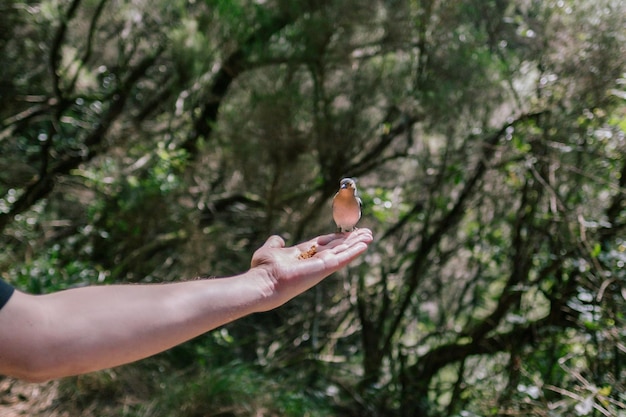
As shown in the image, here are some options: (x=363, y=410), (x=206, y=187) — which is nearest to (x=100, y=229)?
(x=206, y=187)

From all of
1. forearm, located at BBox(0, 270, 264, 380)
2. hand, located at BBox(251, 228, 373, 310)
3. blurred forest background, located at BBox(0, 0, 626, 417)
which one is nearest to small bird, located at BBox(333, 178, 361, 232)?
hand, located at BBox(251, 228, 373, 310)

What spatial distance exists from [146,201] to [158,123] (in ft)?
4.61

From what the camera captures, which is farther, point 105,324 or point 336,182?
point 336,182

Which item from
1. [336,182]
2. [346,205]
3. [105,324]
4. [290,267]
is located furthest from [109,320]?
[336,182]

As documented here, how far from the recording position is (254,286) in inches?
58.9

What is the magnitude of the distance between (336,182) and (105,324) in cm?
442

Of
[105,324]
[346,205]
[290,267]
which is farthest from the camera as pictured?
[346,205]

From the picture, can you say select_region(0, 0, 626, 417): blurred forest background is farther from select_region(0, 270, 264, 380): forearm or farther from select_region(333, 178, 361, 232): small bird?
select_region(0, 270, 264, 380): forearm

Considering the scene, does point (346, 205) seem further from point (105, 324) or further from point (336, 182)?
point (336, 182)

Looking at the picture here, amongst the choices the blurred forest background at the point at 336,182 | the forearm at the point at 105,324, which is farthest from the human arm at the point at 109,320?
the blurred forest background at the point at 336,182

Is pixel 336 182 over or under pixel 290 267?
under

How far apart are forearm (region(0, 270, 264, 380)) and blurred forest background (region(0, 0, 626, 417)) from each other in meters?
2.99

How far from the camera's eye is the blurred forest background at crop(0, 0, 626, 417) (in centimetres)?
435

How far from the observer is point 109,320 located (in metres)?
1.17
